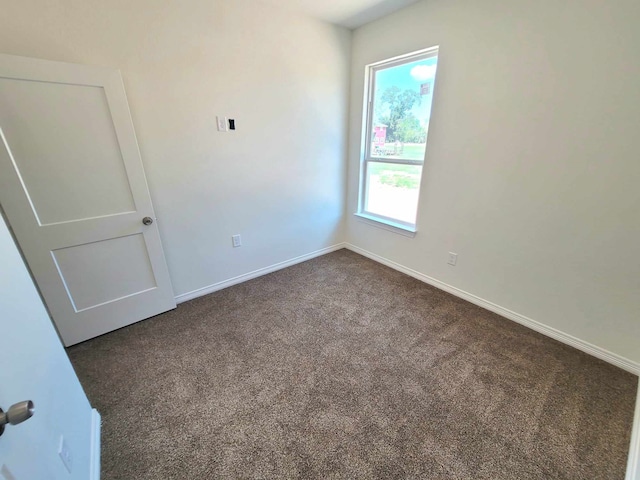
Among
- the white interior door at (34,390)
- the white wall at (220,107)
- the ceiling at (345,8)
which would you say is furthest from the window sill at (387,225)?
the white interior door at (34,390)

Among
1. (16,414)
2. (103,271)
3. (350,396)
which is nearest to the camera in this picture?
(16,414)

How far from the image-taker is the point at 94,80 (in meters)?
1.68

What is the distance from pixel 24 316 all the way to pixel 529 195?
282cm

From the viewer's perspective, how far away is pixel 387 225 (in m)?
3.05

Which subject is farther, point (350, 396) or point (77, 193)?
point (77, 193)

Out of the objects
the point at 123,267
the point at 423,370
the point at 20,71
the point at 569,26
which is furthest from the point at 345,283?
the point at 20,71

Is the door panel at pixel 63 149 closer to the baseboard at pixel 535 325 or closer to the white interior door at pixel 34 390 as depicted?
the white interior door at pixel 34 390

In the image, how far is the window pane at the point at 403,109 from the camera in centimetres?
245

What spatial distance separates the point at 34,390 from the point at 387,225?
9.32ft

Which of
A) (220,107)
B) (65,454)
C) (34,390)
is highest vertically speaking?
(220,107)

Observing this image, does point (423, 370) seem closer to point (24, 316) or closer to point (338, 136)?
point (24, 316)

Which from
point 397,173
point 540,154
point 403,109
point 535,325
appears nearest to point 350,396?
point 535,325

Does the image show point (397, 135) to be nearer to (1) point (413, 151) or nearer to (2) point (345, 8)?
(1) point (413, 151)

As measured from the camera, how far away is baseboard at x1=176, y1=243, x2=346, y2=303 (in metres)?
2.55
